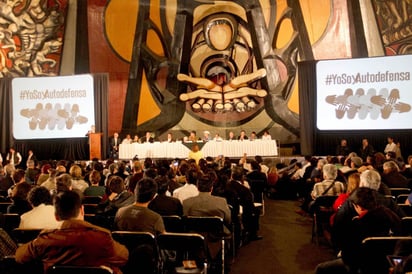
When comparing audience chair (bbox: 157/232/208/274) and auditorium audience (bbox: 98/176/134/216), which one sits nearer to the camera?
audience chair (bbox: 157/232/208/274)

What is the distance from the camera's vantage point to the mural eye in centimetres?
1570

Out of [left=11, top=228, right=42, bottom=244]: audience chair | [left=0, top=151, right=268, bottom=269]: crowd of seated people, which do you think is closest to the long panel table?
[left=0, top=151, right=268, bottom=269]: crowd of seated people

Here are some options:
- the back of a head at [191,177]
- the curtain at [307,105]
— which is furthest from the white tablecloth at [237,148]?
the back of a head at [191,177]

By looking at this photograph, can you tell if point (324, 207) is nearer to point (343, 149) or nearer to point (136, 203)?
point (136, 203)

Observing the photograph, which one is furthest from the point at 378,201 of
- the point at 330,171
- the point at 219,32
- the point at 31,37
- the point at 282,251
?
the point at 31,37

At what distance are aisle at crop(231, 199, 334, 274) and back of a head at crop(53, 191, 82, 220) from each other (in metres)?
2.53

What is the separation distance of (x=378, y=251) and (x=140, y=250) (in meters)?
1.59

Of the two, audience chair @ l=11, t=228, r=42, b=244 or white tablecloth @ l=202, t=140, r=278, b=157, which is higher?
white tablecloth @ l=202, t=140, r=278, b=157

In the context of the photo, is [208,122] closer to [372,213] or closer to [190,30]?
[190,30]

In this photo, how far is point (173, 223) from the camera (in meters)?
3.81

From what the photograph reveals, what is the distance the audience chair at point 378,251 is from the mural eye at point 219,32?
1337 cm

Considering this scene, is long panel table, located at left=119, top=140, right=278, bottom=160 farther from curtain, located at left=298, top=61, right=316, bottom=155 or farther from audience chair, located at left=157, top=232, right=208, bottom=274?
audience chair, located at left=157, top=232, right=208, bottom=274

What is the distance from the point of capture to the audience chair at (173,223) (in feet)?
12.4

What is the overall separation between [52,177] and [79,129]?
355 inches
